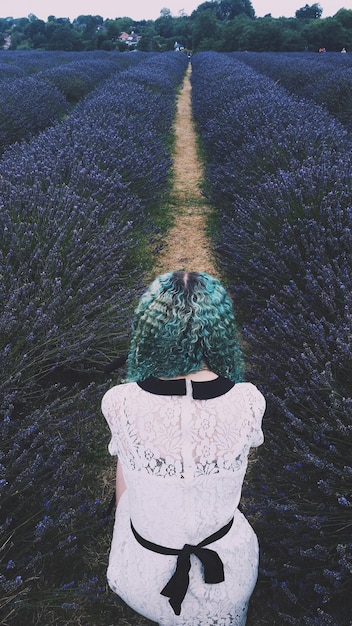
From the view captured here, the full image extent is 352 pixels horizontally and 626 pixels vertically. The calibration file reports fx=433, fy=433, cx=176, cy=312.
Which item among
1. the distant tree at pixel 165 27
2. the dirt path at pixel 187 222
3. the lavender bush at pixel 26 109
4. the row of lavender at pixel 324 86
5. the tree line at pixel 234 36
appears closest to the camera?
the dirt path at pixel 187 222

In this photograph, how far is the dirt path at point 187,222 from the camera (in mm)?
3658

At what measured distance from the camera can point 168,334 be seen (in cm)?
99

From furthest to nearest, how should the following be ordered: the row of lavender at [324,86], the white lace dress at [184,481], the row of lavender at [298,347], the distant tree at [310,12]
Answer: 1. the distant tree at [310,12]
2. the row of lavender at [324,86]
3. the row of lavender at [298,347]
4. the white lace dress at [184,481]

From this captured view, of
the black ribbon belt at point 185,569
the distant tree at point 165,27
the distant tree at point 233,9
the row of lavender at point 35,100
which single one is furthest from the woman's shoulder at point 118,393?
the distant tree at point 233,9

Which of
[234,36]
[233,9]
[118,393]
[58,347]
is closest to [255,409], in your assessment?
[118,393]

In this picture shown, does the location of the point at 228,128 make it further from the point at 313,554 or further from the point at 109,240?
the point at 313,554

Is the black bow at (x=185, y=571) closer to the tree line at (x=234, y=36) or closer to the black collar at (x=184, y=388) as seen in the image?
the black collar at (x=184, y=388)

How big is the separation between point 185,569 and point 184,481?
23 cm

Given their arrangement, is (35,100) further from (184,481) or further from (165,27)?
(165,27)

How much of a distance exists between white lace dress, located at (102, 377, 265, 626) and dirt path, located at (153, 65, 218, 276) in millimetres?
2502

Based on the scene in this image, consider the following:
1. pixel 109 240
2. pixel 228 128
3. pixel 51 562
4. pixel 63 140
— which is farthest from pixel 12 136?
pixel 51 562

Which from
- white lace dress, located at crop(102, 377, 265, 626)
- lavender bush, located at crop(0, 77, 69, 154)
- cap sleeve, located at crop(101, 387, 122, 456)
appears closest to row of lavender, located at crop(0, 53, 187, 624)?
white lace dress, located at crop(102, 377, 265, 626)

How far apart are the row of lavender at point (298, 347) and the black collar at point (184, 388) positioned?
487 mm

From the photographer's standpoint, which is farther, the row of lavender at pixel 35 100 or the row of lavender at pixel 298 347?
the row of lavender at pixel 35 100
